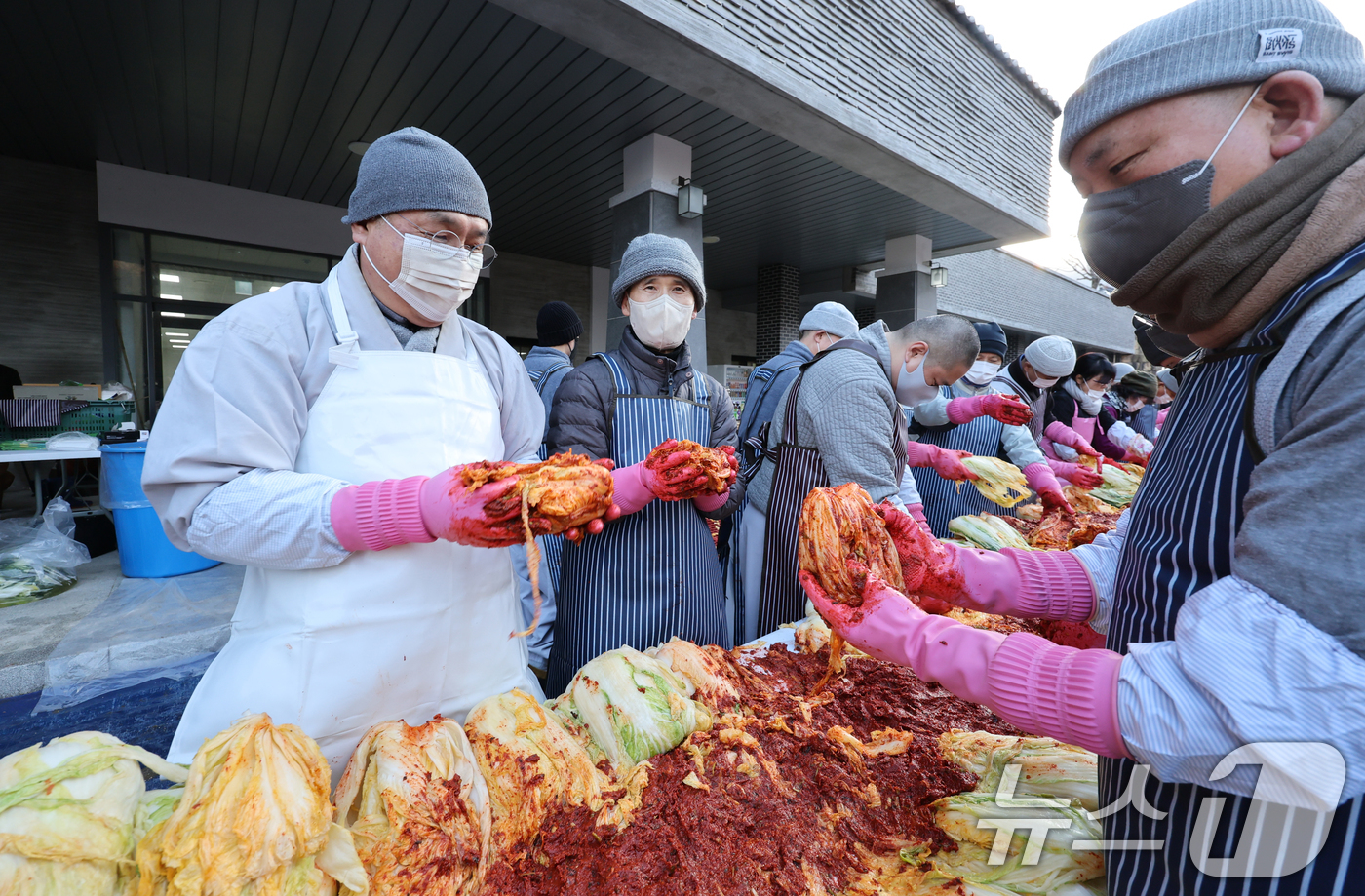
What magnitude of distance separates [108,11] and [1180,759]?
7.91 meters

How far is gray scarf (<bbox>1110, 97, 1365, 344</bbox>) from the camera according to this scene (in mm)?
783

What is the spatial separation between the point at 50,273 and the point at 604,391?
33.7 feet

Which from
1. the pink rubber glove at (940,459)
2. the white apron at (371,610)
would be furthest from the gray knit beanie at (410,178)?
the pink rubber glove at (940,459)

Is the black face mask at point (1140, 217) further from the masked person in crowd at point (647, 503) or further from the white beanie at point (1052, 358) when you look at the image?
the white beanie at point (1052, 358)

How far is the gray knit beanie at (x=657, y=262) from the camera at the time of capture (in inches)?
98.5

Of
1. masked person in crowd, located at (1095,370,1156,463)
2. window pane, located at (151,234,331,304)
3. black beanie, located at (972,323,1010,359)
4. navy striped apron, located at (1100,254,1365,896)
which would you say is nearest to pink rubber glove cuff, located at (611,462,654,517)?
navy striped apron, located at (1100,254,1365,896)

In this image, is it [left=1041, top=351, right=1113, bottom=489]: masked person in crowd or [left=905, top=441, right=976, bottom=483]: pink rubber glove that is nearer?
[left=905, top=441, right=976, bottom=483]: pink rubber glove

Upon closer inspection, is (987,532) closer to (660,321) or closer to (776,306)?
(660,321)

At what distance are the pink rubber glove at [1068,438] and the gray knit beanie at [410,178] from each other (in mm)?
6564

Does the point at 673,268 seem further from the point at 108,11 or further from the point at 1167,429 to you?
the point at 108,11

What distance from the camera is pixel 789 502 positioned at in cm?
281

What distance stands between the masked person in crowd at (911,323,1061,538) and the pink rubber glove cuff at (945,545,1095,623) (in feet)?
9.49

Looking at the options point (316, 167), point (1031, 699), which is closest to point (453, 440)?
point (1031, 699)

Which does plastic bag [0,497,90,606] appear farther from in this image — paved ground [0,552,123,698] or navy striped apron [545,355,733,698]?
navy striped apron [545,355,733,698]
